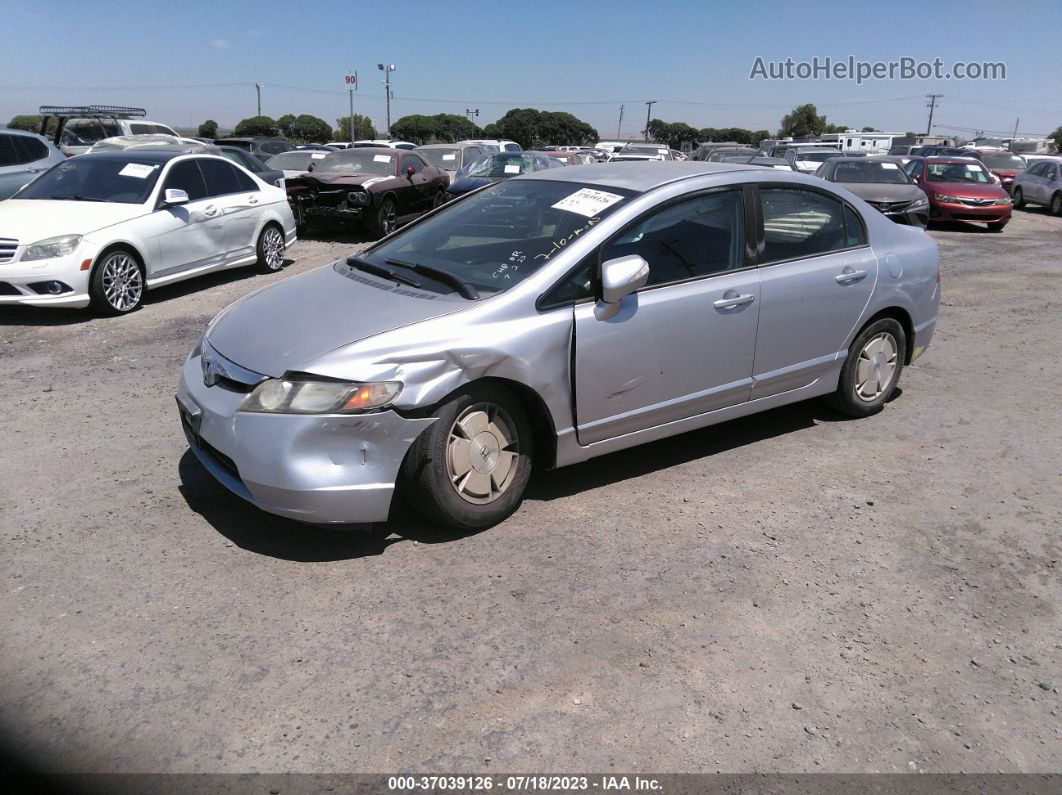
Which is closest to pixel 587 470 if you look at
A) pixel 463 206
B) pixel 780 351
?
pixel 780 351

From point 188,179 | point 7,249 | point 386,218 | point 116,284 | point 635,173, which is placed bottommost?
point 116,284

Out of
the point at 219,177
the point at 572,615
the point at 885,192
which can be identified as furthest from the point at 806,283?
the point at 885,192

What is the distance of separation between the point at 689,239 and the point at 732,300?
0.39 m

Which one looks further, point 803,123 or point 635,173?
point 803,123

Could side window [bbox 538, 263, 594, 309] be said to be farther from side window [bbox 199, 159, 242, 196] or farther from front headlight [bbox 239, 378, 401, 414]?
side window [bbox 199, 159, 242, 196]

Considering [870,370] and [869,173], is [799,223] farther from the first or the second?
[869,173]

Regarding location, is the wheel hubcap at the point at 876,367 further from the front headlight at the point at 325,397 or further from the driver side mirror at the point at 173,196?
the driver side mirror at the point at 173,196

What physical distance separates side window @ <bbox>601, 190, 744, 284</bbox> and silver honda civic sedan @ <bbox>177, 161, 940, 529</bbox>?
1cm

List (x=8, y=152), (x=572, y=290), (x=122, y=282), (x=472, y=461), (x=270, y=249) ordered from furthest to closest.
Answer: (x=8, y=152) → (x=270, y=249) → (x=122, y=282) → (x=572, y=290) → (x=472, y=461)

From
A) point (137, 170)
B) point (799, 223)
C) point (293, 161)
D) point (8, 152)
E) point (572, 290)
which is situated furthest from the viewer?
point (293, 161)

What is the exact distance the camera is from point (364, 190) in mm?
13305

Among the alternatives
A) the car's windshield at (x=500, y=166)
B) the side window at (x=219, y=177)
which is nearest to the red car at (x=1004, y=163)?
the car's windshield at (x=500, y=166)

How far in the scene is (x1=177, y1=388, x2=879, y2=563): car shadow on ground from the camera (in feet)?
12.5

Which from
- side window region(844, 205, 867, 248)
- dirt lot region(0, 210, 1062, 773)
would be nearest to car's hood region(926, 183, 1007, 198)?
dirt lot region(0, 210, 1062, 773)
